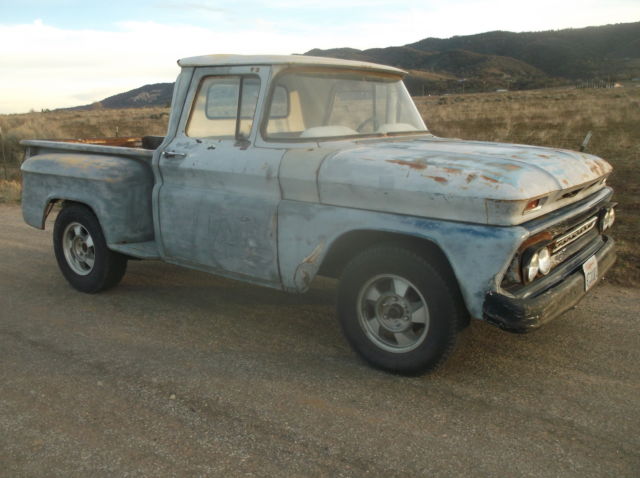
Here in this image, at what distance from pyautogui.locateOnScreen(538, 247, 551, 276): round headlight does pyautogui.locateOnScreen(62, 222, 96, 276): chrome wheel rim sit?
→ 3724mm

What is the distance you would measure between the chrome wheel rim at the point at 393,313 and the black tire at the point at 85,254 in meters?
2.51

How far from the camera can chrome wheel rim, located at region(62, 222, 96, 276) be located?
5262mm

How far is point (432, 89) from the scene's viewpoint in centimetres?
8194

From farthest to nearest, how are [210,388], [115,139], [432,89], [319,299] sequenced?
[432,89] → [115,139] → [319,299] → [210,388]

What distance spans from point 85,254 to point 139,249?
87 centimetres

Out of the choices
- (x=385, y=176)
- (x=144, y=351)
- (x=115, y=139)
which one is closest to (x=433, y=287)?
(x=385, y=176)

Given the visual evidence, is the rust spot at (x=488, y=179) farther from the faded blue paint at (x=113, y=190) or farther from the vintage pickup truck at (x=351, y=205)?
the faded blue paint at (x=113, y=190)

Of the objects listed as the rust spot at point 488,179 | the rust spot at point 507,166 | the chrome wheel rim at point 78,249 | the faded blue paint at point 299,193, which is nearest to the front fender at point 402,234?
the faded blue paint at point 299,193

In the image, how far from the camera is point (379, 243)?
3.57m

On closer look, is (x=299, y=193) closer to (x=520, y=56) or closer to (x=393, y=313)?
(x=393, y=313)

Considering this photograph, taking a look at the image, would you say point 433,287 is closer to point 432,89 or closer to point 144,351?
point 144,351

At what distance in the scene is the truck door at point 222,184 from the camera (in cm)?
399

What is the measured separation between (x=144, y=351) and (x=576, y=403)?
2724 mm

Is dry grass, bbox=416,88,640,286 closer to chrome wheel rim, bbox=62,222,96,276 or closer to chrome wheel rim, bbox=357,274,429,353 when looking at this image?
chrome wheel rim, bbox=357,274,429,353
